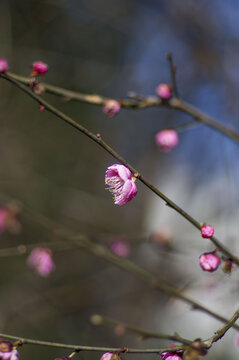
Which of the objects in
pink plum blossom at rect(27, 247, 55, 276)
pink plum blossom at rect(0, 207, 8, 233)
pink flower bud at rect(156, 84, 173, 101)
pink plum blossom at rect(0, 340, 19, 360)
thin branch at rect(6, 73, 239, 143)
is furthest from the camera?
pink plum blossom at rect(0, 207, 8, 233)

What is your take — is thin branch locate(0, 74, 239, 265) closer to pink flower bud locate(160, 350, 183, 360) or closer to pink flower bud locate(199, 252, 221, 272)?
pink flower bud locate(199, 252, 221, 272)

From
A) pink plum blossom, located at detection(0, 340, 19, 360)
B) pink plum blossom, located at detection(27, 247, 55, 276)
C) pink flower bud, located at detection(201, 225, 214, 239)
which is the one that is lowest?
pink plum blossom, located at detection(0, 340, 19, 360)

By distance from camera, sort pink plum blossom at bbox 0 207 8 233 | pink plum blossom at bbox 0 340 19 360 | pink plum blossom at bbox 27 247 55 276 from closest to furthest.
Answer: pink plum blossom at bbox 0 340 19 360, pink plum blossom at bbox 27 247 55 276, pink plum blossom at bbox 0 207 8 233

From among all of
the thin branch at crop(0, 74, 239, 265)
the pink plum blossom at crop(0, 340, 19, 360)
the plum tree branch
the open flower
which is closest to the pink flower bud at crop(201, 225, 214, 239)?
the thin branch at crop(0, 74, 239, 265)

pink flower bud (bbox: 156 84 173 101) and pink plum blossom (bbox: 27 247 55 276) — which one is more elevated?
pink flower bud (bbox: 156 84 173 101)

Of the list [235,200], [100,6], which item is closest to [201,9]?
[100,6]

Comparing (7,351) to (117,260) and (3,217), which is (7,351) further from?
(3,217)

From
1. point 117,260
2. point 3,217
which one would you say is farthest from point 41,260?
point 117,260

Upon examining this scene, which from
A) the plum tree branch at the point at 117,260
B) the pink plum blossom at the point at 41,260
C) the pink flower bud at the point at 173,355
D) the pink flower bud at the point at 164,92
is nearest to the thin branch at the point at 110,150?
the pink flower bud at the point at 173,355

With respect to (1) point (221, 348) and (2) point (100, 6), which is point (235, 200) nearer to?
(1) point (221, 348)
